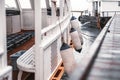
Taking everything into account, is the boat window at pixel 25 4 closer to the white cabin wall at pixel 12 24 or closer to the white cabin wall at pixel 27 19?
the white cabin wall at pixel 27 19

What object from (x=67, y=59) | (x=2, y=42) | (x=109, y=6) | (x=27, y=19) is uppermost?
(x=109, y=6)

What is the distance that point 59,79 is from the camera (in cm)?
367

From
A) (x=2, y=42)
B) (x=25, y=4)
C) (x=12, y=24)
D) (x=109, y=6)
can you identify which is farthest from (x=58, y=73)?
(x=109, y=6)

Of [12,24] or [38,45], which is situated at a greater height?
[12,24]

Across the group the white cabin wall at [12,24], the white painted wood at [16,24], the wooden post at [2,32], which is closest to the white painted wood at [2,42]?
the wooden post at [2,32]

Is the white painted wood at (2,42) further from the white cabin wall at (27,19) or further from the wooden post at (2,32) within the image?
the white cabin wall at (27,19)

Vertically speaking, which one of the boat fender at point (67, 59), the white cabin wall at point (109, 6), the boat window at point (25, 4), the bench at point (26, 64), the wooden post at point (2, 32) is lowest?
the bench at point (26, 64)

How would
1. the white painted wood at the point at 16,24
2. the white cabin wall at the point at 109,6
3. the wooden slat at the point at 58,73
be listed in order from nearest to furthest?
the wooden slat at the point at 58,73, the white painted wood at the point at 16,24, the white cabin wall at the point at 109,6

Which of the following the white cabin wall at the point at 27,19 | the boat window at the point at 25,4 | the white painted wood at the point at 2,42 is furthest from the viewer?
the boat window at the point at 25,4

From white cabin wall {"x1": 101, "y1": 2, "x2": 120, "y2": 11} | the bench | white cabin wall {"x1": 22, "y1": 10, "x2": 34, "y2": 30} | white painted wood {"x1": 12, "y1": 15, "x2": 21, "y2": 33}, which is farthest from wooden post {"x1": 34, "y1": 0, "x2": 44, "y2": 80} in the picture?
white cabin wall {"x1": 101, "y1": 2, "x2": 120, "y2": 11}

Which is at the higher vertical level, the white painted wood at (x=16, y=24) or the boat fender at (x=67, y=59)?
the white painted wood at (x=16, y=24)

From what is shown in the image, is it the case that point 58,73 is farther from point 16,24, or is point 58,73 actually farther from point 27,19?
point 27,19

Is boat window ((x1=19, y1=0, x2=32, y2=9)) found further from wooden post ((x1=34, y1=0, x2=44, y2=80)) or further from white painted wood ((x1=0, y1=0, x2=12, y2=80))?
white painted wood ((x1=0, y1=0, x2=12, y2=80))

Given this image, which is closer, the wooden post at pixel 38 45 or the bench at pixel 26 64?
the wooden post at pixel 38 45
